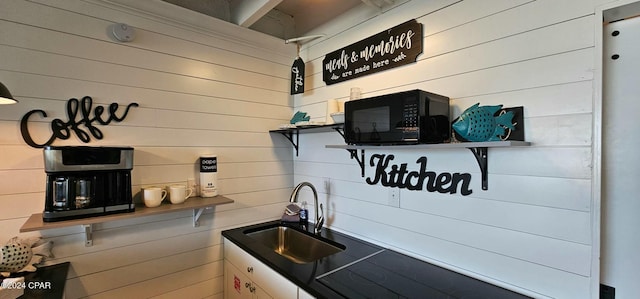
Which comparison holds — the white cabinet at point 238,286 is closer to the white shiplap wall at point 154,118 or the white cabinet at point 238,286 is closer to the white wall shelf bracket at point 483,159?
the white shiplap wall at point 154,118

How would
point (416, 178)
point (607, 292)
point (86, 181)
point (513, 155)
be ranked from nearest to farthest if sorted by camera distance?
point (607, 292)
point (513, 155)
point (86, 181)
point (416, 178)

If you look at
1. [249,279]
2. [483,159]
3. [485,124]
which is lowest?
[249,279]

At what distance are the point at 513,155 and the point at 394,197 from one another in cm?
65

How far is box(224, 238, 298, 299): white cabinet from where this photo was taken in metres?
1.42

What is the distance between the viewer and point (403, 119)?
1.30 metres

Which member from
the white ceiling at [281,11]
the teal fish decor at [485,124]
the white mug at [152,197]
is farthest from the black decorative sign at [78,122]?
the teal fish decor at [485,124]

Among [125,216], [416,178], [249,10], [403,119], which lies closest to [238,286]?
[125,216]

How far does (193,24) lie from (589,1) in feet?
6.60

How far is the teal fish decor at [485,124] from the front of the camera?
1139mm

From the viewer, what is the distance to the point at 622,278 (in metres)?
1.03

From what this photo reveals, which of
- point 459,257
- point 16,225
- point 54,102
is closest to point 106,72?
point 54,102

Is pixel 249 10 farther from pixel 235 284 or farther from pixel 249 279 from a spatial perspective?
pixel 235 284

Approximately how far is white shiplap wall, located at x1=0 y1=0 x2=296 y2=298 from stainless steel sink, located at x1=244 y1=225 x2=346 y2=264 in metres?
0.16

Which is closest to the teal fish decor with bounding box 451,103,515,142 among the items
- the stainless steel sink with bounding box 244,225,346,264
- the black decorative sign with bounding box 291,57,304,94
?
the stainless steel sink with bounding box 244,225,346,264
